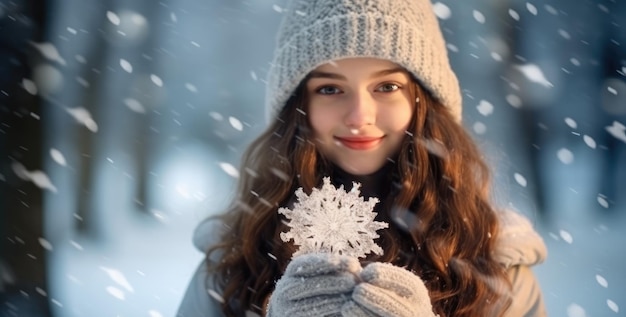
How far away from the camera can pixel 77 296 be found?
1.82 m

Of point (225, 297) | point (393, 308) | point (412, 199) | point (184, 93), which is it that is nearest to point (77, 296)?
point (184, 93)

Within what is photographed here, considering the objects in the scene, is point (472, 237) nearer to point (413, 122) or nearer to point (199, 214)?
point (413, 122)

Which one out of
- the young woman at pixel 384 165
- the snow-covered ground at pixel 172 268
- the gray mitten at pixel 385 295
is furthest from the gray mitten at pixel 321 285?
the snow-covered ground at pixel 172 268

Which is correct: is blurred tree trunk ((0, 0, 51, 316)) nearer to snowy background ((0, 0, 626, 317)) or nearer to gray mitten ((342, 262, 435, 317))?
snowy background ((0, 0, 626, 317))

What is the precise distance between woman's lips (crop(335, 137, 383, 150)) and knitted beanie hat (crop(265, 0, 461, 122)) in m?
0.12

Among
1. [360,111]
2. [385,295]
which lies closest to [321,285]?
[385,295]

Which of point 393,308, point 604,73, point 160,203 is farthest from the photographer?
point 160,203

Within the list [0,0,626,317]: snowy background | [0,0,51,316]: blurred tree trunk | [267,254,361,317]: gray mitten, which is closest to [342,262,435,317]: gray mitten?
[267,254,361,317]: gray mitten

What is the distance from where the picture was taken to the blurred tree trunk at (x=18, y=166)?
160 centimetres

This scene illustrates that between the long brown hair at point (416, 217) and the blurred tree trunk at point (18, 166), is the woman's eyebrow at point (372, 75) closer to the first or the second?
the long brown hair at point (416, 217)

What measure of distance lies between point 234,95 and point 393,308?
134 centimetres

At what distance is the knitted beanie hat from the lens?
0.99 m

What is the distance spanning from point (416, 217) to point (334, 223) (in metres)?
0.33

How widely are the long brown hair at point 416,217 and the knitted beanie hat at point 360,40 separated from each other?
3cm
